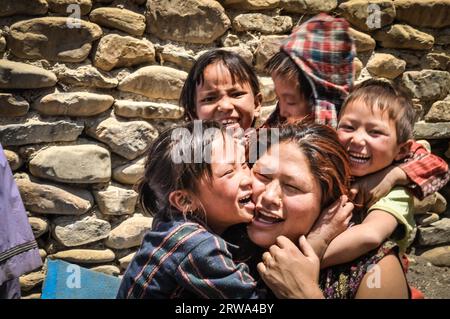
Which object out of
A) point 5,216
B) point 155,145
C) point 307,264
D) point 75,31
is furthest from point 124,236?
point 307,264

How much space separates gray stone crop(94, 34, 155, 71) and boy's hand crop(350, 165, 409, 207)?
5.05ft

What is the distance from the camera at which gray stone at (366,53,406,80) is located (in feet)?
9.53

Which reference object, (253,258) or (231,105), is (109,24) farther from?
(253,258)

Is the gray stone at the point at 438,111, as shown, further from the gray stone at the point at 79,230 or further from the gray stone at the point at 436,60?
the gray stone at the point at 79,230

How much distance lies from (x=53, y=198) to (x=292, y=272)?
5.45ft

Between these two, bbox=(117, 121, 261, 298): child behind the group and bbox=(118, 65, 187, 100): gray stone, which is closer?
bbox=(117, 121, 261, 298): child behind the group

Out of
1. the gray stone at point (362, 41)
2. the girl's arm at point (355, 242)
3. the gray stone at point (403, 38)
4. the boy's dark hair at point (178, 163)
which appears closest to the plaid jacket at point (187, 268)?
the boy's dark hair at point (178, 163)

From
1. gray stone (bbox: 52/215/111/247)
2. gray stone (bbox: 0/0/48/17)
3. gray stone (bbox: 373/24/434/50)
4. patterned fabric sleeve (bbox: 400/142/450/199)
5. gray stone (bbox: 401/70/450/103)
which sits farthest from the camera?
gray stone (bbox: 401/70/450/103)

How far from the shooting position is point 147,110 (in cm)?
242

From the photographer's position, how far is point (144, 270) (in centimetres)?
113

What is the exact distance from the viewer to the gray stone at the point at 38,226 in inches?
89.4

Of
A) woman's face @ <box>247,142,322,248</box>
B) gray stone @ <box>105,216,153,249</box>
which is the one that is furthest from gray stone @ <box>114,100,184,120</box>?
woman's face @ <box>247,142,322,248</box>

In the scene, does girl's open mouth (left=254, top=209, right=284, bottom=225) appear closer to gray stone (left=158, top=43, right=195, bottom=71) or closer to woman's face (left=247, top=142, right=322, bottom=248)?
woman's face (left=247, top=142, right=322, bottom=248)

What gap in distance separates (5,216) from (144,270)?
87cm
